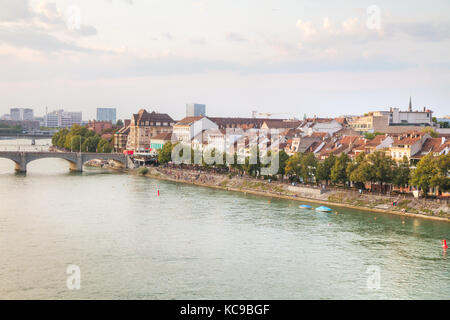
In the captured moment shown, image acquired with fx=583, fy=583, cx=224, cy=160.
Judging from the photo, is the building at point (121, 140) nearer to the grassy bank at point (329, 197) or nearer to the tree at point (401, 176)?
the grassy bank at point (329, 197)

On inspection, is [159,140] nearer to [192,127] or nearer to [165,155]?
[192,127]

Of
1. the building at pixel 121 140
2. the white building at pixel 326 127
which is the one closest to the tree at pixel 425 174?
the white building at pixel 326 127

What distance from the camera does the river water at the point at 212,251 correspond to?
21.9 metres

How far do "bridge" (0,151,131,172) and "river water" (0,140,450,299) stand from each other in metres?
23.6

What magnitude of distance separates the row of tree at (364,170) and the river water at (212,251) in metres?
3.80

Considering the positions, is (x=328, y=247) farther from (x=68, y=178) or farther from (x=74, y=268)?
(x=68, y=178)

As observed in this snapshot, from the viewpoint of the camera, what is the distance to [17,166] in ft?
221

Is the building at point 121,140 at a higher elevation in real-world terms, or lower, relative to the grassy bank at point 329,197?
higher

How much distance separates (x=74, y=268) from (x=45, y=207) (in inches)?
671

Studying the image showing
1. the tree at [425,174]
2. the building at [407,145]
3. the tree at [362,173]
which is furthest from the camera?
the building at [407,145]

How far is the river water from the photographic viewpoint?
21922 millimetres

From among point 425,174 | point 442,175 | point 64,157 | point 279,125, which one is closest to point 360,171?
point 425,174

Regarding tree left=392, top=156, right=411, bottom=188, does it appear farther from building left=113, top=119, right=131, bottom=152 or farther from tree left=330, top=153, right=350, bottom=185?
building left=113, top=119, right=131, bottom=152
